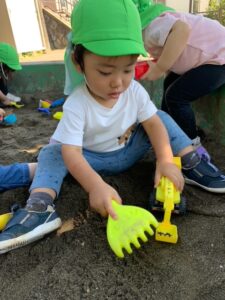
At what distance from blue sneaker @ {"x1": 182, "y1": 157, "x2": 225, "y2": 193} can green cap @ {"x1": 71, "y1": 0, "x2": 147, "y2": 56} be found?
1.69ft

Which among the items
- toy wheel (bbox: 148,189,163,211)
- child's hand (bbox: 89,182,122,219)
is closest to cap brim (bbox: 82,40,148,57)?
child's hand (bbox: 89,182,122,219)

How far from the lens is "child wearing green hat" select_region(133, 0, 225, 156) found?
4.37ft

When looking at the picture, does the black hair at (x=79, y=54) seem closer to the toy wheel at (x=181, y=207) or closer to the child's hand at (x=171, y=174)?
the child's hand at (x=171, y=174)

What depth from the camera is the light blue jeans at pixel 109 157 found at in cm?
107

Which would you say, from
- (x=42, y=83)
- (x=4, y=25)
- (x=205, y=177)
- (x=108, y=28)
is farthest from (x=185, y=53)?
(x=4, y=25)

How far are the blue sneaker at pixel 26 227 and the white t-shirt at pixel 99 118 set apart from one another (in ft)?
0.75

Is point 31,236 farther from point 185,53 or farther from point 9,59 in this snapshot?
point 9,59

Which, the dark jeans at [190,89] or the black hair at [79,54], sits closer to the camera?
the black hair at [79,54]

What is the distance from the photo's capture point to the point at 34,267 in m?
0.85

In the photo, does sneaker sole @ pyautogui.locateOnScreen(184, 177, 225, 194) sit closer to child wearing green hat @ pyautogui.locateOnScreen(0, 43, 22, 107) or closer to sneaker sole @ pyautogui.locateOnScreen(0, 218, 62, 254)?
sneaker sole @ pyautogui.locateOnScreen(0, 218, 62, 254)

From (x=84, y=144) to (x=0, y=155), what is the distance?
0.63 metres

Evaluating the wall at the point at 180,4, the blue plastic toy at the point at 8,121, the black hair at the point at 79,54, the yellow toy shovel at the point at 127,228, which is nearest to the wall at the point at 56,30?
the wall at the point at 180,4

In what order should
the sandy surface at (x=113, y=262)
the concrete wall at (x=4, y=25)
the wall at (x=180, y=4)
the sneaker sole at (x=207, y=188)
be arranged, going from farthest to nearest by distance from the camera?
the wall at (x=180, y=4), the concrete wall at (x=4, y=25), the sneaker sole at (x=207, y=188), the sandy surface at (x=113, y=262)

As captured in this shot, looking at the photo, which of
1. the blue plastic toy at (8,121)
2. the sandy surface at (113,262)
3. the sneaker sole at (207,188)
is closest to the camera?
the sandy surface at (113,262)
